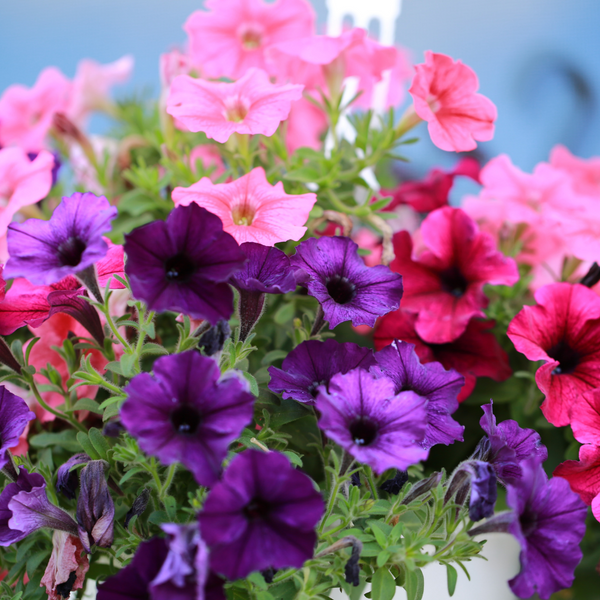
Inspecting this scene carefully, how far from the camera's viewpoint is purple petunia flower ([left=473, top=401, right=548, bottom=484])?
1.29ft

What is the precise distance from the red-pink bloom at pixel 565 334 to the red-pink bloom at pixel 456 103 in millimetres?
159

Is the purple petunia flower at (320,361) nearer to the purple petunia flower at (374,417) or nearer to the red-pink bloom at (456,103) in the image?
the purple petunia flower at (374,417)

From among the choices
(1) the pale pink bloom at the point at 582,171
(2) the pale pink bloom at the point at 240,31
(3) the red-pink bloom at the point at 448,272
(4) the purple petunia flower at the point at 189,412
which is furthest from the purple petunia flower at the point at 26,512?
(1) the pale pink bloom at the point at 582,171

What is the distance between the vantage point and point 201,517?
285mm

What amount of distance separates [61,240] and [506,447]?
341 mm

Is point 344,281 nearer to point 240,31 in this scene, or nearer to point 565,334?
point 565,334

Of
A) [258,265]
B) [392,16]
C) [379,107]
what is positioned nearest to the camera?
[258,265]

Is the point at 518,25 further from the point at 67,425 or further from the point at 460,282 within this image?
the point at 67,425

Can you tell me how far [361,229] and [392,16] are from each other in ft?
1.25

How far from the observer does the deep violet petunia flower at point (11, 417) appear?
0.39 m

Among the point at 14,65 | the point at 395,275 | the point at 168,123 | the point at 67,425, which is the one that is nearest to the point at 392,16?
the point at 168,123

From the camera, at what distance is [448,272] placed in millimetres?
600

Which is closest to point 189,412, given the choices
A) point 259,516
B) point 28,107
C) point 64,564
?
point 259,516

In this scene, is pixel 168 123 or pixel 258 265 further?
pixel 168 123
